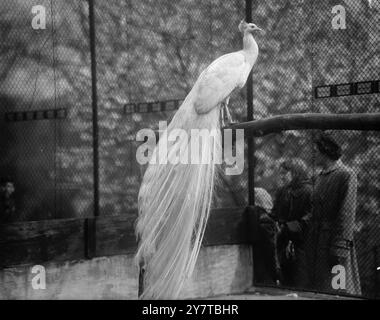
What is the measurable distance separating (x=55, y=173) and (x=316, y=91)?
5.71 feet

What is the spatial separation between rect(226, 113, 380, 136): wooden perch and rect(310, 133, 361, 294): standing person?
17 cm

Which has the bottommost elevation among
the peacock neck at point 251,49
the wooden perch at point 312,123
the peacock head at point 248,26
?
the wooden perch at point 312,123

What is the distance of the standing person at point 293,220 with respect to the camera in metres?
4.87

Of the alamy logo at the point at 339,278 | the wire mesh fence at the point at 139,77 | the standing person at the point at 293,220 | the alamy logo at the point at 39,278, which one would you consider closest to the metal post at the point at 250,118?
the wire mesh fence at the point at 139,77

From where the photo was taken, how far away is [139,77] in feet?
16.9

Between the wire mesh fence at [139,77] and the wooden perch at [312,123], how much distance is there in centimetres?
14

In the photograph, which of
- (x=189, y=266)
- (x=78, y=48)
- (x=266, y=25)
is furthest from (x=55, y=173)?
(x=266, y=25)

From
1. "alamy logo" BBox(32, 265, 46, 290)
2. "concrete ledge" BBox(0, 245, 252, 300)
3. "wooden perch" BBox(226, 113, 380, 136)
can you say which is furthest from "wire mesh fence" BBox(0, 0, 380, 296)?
"alamy logo" BBox(32, 265, 46, 290)

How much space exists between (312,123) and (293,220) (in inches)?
23.9

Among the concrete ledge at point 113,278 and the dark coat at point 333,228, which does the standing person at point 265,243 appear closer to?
the concrete ledge at point 113,278

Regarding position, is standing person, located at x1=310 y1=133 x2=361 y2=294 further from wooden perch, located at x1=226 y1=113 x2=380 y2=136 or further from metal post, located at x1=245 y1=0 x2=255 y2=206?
metal post, located at x1=245 y1=0 x2=255 y2=206

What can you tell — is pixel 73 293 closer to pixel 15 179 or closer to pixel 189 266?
pixel 189 266

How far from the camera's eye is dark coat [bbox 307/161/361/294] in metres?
4.69

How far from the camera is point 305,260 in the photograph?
4.86m
